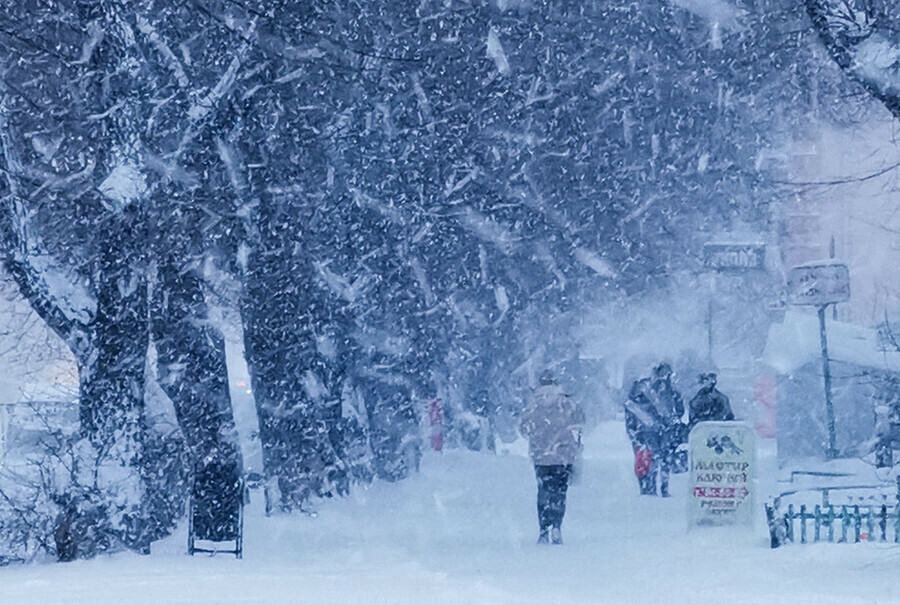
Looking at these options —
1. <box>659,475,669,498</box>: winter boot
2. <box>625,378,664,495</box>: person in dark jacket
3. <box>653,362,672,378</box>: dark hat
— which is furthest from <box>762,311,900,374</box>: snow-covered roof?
<box>659,475,669,498</box>: winter boot

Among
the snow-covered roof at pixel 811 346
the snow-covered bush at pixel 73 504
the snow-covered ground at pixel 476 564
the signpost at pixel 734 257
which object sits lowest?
the snow-covered ground at pixel 476 564

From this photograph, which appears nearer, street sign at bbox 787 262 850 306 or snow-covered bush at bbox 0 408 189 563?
snow-covered bush at bbox 0 408 189 563

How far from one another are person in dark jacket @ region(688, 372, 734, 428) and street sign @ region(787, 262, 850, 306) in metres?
3.83

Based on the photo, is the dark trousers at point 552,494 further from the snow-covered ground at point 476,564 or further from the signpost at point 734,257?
the signpost at point 734,257

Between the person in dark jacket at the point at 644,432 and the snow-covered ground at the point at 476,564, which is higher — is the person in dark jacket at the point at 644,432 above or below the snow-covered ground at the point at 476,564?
above

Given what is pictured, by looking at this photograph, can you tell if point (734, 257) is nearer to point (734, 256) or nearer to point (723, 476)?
point (734, 256)

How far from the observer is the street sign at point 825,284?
76.7 feet

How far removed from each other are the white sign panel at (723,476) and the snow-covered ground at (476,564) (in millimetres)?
255

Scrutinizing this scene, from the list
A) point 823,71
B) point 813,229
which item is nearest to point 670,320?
point 813,229

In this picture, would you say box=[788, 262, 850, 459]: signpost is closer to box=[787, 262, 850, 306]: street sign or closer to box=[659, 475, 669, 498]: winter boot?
box=[787, 262, 850, 306]: street sign

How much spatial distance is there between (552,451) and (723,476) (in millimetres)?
1823

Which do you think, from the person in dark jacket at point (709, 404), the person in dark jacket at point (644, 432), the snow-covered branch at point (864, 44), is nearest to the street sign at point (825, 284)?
the person in dark jacket at point (644, 432)

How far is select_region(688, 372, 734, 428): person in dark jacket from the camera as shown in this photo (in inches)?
790

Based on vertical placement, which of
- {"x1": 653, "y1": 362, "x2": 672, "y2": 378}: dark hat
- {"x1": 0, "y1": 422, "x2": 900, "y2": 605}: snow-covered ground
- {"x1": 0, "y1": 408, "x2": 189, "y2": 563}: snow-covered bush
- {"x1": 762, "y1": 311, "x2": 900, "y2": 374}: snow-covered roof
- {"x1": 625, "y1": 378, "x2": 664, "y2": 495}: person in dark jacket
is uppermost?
{"x1": 762, "y1": 311, "x2": 900, "y2": 374}: snow-covered roof
